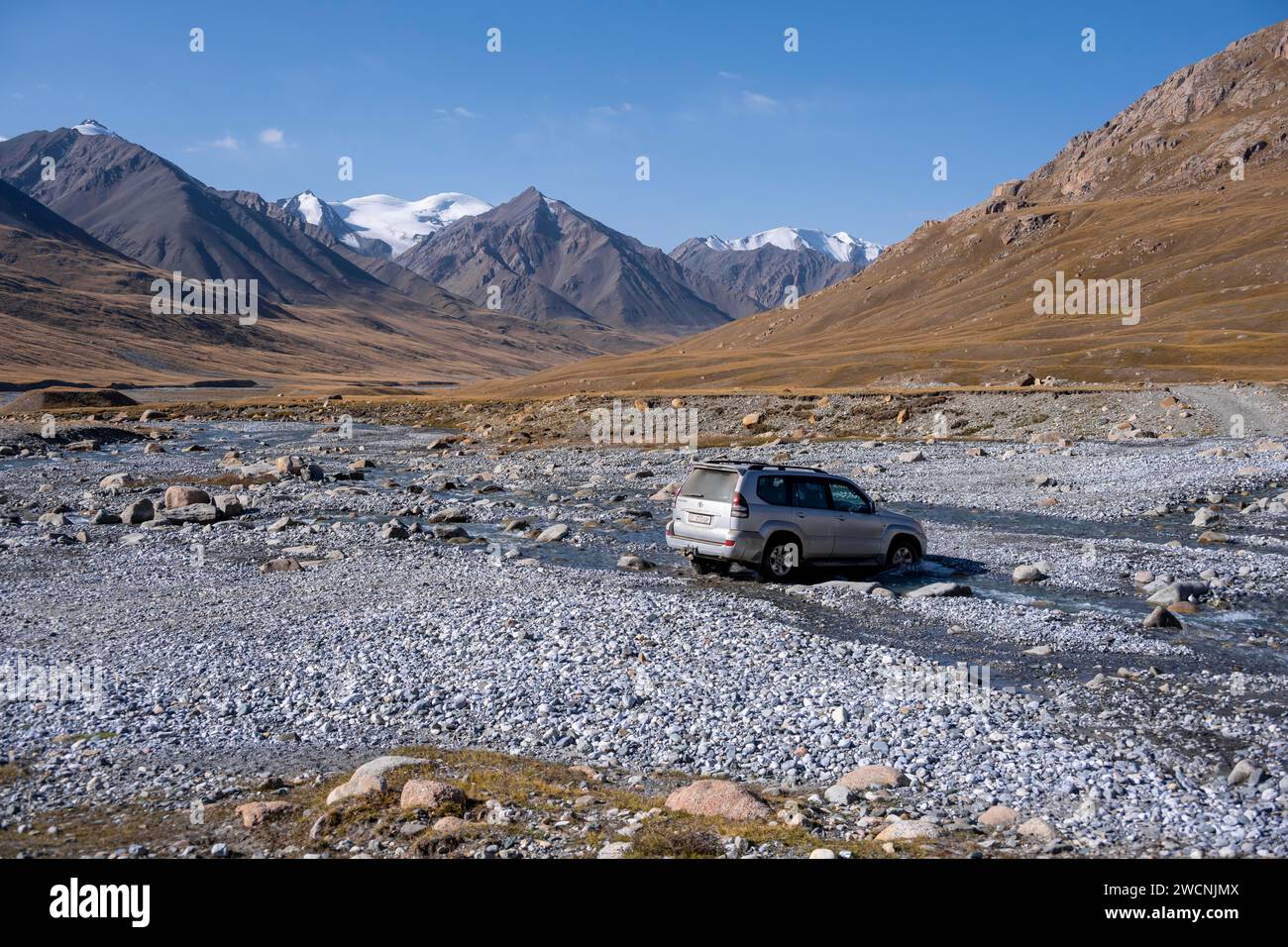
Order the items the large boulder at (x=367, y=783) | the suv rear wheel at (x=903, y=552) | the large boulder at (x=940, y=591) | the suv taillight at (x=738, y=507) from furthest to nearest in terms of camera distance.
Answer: the suv rear wheel at (x=903, y=552), the suv taillight at (x=738, y=507), the large boulder at (x=940, y=591), the large boulder at (x=367, y=783)

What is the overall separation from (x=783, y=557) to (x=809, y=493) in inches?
65.2

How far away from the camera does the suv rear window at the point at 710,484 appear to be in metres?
21.3

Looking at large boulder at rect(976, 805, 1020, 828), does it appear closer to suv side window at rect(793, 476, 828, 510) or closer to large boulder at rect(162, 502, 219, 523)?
suv side window at rect(793, 476, 828, 510)

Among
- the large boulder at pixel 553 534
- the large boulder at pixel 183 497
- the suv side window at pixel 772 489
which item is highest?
the suv side window at pixel 772 489

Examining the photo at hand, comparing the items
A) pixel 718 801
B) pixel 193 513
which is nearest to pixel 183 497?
pixel 193 513

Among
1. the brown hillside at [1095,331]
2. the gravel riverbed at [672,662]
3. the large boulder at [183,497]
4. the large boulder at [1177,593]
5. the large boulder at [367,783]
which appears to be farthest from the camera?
the brown hillside at [1095,331]

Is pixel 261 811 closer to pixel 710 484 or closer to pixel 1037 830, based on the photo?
pixel 1037 830

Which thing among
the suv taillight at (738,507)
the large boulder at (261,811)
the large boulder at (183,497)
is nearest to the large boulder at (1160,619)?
the suv taillight at (738,507)

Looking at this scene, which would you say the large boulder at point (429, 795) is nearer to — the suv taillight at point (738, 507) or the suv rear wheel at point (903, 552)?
the suv taillight at point (738, 507)

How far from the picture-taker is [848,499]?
22781 millimetres

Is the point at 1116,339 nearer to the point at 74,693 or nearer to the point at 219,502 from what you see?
the point at 219,502

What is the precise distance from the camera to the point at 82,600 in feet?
67.8

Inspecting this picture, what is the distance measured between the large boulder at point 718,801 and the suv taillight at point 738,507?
1128 centimetres

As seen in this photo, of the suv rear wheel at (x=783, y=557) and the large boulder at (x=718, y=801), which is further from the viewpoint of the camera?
the suv rear wheel at (x=783, y=557)
